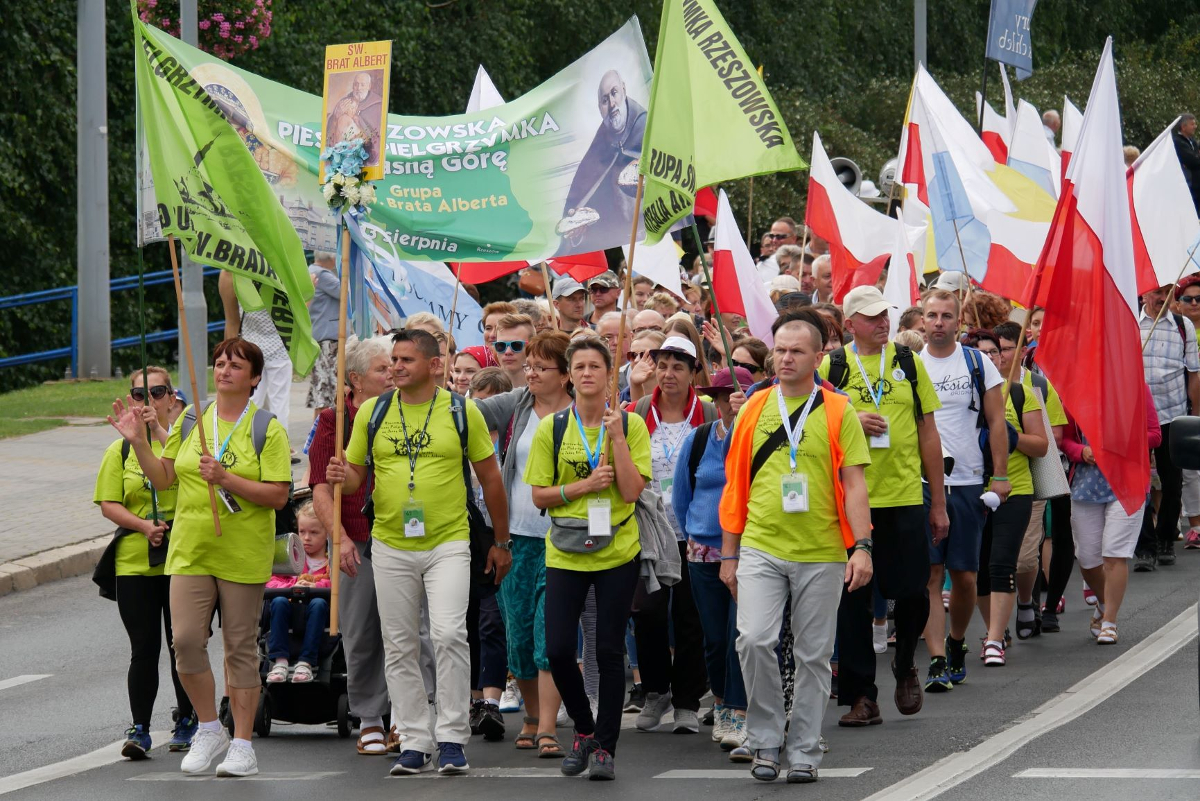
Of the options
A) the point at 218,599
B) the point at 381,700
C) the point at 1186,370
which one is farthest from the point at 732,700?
the point at 1186,370

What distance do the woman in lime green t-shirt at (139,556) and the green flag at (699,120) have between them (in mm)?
2513

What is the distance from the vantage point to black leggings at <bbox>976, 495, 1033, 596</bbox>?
10.1 metres

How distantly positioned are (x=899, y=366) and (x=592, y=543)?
6.17 feet

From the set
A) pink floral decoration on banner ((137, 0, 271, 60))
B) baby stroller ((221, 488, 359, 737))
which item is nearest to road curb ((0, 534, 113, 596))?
baby stroller ((221, 488, 359, 737))

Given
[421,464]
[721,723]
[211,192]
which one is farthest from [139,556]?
[721,723]

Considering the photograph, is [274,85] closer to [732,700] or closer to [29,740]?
Result: [29,740]

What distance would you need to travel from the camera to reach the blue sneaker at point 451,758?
26.4ft

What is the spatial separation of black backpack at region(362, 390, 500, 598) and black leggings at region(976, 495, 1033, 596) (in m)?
2.98

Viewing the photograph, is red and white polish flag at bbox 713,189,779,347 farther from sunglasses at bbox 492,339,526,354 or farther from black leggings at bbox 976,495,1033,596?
black leggings at bbox 976,495,1033,596

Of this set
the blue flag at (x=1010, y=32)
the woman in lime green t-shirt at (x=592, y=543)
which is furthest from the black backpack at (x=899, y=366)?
the blue flag at (x=1010, y=32)

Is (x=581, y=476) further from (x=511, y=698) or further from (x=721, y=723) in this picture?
(x=511, y=698)

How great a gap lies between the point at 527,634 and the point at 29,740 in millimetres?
2433

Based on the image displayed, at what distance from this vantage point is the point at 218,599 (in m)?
8.33

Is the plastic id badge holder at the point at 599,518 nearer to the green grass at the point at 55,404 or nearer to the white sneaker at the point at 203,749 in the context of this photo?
the white sneaker at the point at 203,749
